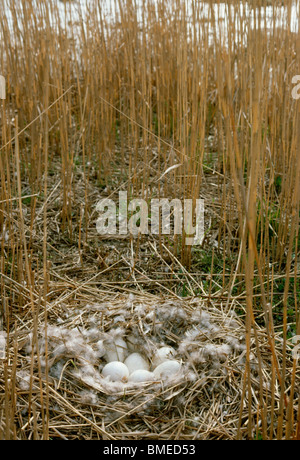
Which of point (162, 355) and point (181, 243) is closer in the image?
point (162, 355)

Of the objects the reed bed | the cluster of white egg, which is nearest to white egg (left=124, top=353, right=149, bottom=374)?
the cluster of white egg

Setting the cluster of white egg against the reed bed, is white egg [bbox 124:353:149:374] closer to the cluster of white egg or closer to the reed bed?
the cluster of white egg

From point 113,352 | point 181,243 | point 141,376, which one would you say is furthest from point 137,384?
point 181,243

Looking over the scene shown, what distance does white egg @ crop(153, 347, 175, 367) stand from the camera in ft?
4.03

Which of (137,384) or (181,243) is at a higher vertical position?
(181,243)

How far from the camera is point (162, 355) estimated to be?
1.23 meters

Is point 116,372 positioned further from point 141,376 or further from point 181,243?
point 181,243

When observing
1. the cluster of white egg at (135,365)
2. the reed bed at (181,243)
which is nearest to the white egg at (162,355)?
the cluster of white egg at (135,365)

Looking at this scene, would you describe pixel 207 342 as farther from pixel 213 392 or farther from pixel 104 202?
pixel 104 202

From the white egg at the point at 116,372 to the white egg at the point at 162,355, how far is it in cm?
A: 9

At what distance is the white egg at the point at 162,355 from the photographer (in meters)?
1.23

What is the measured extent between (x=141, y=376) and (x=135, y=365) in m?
0.08

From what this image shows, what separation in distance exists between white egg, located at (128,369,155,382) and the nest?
23 millimetres

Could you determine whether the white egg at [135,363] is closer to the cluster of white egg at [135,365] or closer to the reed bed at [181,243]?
the cluster of white egg at [135,365]
